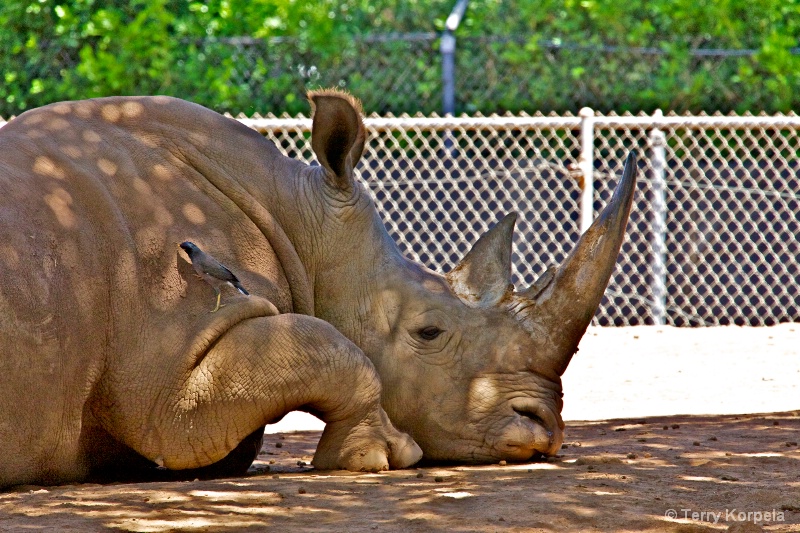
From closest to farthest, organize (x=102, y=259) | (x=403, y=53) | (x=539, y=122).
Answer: (x=102, y=259)
(x=539, y=122)
(x=403, y=53)

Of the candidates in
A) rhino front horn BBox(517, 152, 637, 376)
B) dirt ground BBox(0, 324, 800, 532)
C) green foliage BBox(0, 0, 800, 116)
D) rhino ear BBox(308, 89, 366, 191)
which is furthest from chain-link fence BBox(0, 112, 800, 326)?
rhino front horn BBox(517, 152, 637, 376)

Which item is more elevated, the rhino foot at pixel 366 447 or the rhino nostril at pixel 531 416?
the rhino nostril at pixel 531 416

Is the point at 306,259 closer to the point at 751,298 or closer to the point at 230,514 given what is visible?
the point at 230,514

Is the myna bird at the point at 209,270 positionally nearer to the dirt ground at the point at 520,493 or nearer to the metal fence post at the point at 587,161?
the dirt ground at the point at 520,493

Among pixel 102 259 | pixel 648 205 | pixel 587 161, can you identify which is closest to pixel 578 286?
pixel 102 259

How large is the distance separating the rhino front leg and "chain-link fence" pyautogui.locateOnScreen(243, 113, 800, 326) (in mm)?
5628

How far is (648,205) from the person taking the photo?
35.2 feet

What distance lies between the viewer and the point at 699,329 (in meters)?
10.2

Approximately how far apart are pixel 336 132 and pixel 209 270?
2.86 ft

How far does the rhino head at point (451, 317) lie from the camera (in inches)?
193

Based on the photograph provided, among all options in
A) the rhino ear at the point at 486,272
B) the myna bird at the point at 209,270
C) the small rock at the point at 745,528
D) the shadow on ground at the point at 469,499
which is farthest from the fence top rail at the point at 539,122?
the small rock at the point at 745,528

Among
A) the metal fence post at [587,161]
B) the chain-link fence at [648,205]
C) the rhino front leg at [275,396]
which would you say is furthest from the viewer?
the chain-link fence at [648,205]

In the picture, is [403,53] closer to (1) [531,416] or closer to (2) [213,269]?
(1) [531,416]

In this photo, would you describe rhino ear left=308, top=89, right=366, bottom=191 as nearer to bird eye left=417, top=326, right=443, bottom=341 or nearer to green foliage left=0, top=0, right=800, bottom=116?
bird eye left=417, top=326, right=443, bottom=341
